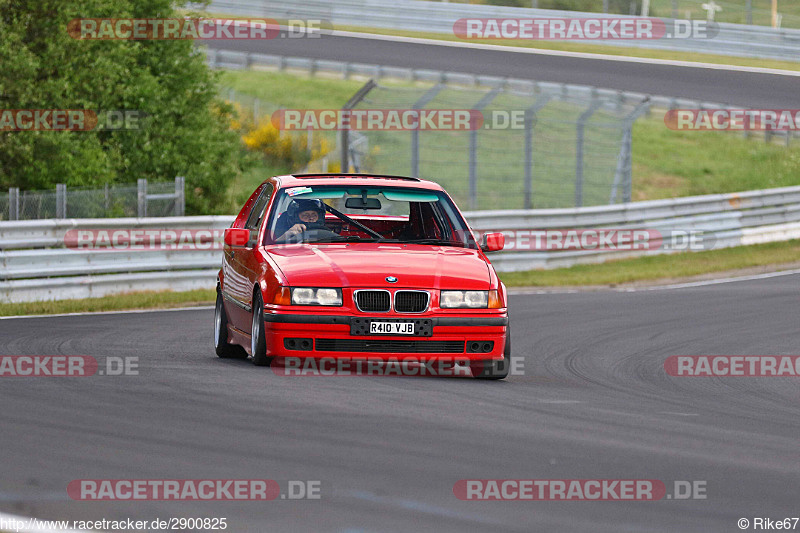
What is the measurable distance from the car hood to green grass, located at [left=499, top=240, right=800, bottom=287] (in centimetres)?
1064

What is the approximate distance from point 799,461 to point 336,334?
3.69 meters

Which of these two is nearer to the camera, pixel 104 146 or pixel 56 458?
pixel 56 458

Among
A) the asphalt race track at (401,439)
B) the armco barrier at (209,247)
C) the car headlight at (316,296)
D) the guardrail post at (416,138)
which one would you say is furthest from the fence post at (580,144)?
the car headlight at (316,296)

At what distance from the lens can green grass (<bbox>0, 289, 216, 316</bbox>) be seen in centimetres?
1598

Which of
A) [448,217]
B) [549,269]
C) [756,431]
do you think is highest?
[448,217]

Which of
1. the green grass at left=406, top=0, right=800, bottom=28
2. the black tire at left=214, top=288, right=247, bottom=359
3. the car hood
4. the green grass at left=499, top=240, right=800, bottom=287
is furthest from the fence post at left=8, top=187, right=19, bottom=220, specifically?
the green grass at left=406, top=0, right=800, bottom=28

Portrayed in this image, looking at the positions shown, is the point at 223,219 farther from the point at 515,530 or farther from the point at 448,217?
the point at 515,530

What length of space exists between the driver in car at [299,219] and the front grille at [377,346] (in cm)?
133

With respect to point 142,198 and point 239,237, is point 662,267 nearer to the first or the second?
point 142,198

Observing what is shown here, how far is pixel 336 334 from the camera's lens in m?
9.34

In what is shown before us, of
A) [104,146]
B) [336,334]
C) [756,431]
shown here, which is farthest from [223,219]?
[756,431]

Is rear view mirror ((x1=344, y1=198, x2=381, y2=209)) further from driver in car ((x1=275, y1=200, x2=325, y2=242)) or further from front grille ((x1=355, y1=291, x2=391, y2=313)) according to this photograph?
front grille ((x1=355, y1=291, x2=391, y2=313))

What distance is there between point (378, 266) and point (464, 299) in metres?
0.64

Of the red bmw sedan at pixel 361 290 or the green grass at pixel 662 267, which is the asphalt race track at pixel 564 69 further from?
the red bmw sedan at pixel 361 290
